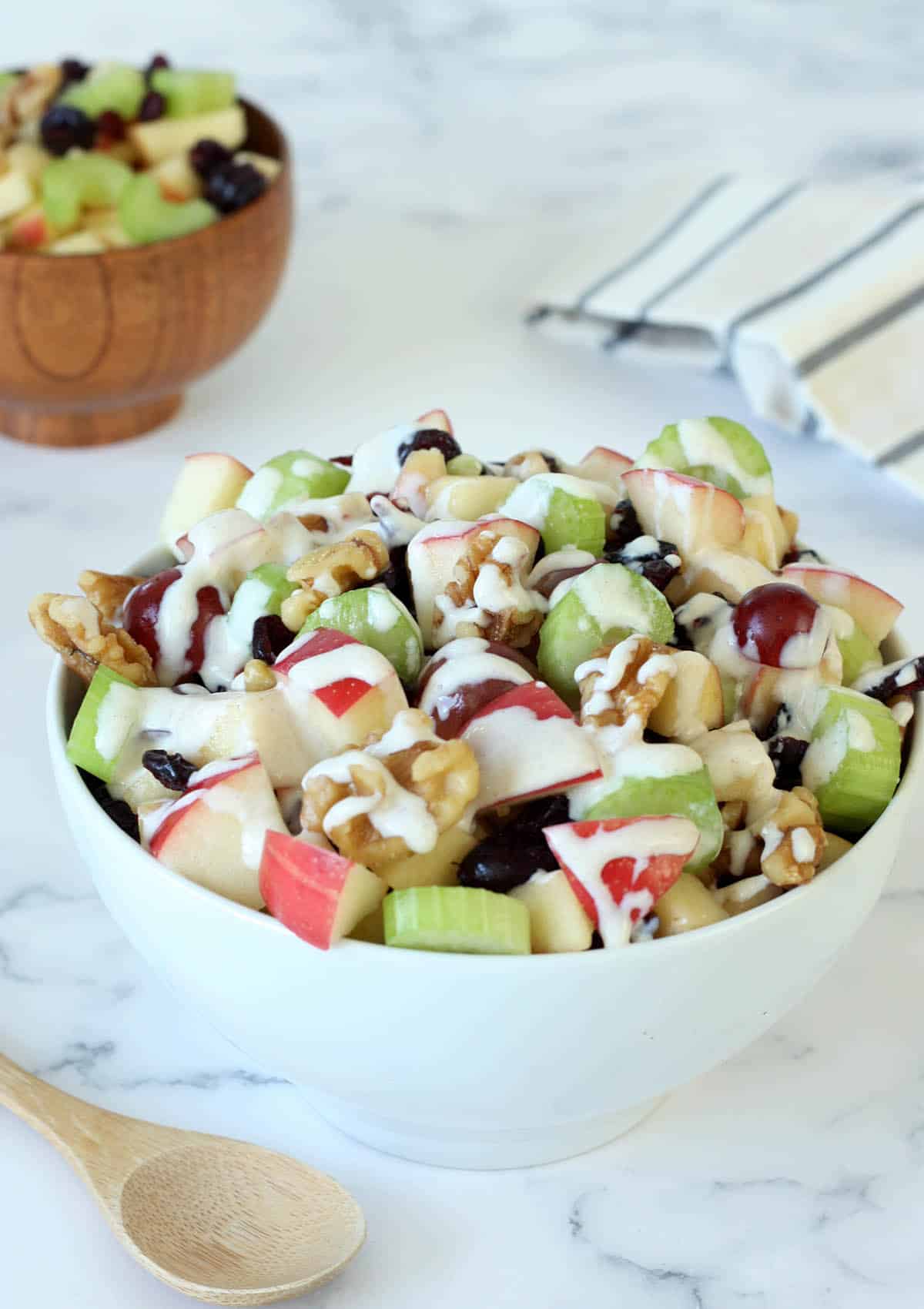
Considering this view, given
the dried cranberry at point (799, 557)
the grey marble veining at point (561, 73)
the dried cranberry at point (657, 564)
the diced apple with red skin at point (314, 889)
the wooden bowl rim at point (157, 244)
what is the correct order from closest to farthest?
the diced apple with red skin at point (314, 889)
the dried cranberry at point (657, 564)
the dried cranberry at point (799, 557)
the wooden bowl rim at point (157, 244)
the grey marble veining at point (561, 73)

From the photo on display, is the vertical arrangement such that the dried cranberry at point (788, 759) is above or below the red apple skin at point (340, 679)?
below

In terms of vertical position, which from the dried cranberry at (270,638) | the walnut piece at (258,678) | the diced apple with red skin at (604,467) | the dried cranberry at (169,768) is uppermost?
the diced apple with red skin at (604,467)

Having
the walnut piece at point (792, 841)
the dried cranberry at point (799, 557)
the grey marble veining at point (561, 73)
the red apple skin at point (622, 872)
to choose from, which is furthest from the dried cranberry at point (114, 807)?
the grey marble veining at point (561, 73)

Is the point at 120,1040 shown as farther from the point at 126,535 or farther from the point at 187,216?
the point at 187,216

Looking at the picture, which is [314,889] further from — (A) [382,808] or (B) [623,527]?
(B) [623,527]

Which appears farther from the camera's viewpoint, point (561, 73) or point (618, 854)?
point (561, 73)

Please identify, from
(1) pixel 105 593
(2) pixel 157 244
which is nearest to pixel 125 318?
(2) pixel 157 244

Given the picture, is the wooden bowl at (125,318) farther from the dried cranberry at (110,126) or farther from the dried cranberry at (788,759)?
the dried cranberry at (788,759)
